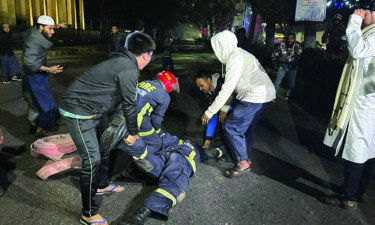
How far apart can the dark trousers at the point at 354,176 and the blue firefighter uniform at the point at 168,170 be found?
5.47ft

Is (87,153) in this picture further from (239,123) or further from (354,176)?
(354,176)

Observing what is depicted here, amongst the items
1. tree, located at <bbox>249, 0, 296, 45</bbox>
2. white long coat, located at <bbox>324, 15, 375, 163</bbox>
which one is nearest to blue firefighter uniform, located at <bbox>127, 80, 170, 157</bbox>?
white long coat, located at <bbox>324, 15, 375, 163</bbox>

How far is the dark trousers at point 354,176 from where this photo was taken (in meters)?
2.94

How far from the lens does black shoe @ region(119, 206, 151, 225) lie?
258cm

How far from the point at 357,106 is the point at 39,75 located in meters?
4.44

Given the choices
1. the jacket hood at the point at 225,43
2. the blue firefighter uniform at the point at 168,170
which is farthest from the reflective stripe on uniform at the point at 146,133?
the jacket hood at the point at 225,43

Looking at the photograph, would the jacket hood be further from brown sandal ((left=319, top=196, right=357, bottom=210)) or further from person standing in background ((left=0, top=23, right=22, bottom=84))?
person standing in background ((left=0, top=23, right=22, bottom=84))

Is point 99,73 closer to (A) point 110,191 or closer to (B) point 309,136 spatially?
(A) point 110,191

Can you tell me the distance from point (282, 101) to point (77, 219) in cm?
653

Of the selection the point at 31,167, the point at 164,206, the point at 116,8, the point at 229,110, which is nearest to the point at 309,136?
the point at 229,110

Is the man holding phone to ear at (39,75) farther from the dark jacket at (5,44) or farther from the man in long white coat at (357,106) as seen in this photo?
the dark jacket at (5,44)

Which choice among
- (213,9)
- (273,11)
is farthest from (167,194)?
(213,9)

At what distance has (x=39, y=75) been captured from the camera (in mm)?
4625

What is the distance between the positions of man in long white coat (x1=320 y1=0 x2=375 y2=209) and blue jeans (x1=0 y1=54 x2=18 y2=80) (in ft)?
29.4
